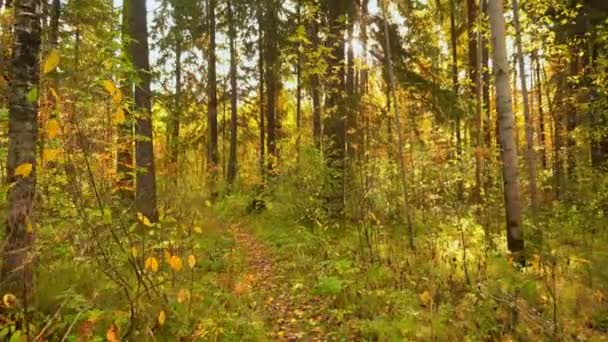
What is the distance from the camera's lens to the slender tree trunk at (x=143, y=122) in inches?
343

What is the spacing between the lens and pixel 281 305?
5.80 meters

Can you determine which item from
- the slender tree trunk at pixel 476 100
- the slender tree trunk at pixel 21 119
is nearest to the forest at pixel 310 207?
the slender tree trunk at pixel 21 119

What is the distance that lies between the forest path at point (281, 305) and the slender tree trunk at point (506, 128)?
3208 mm

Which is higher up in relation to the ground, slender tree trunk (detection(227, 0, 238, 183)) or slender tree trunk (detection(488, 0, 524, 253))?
slender tree trunk (detection(227, 0, 238, 183))

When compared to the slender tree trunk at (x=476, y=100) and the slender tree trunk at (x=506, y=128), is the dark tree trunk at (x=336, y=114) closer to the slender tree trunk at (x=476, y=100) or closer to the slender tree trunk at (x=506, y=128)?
the slender tree trunk at (x=476, y=100)

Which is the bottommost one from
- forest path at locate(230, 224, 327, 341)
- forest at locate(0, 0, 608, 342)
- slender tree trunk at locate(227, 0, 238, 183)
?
forest path at locate(230, 224, 327, 341)

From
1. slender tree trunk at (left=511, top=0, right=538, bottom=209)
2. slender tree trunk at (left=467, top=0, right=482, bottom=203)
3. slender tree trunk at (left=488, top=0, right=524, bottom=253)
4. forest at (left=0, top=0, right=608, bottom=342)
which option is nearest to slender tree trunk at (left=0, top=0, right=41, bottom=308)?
forest at (left=0, top=0, right=608, bottom=342)

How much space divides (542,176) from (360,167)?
938 centimetres

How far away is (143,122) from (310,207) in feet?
14.0

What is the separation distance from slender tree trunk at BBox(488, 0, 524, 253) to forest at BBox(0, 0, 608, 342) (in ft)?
0.10

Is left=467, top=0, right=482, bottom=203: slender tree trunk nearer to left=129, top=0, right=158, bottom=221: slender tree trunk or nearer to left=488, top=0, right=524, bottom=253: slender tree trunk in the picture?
left=488, top=0, right=524, bottom=253: slender tree trunk

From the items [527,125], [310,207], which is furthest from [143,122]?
[527,125]

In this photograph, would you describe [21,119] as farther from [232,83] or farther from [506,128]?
[232,83]

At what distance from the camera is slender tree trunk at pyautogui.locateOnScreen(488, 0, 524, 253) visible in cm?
636
